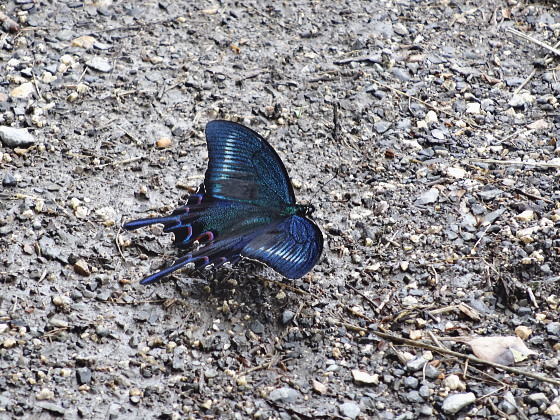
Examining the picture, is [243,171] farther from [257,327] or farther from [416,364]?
[416,364]

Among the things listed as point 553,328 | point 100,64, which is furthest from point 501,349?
point 100,64

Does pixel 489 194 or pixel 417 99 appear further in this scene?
pixel 417 99

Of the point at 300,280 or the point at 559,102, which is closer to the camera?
the point at 300,280

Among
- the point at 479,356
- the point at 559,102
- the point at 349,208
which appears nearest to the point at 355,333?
the point at 479,356

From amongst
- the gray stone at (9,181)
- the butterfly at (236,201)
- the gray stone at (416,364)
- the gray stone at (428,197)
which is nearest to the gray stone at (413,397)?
the gray stone at (416,364)

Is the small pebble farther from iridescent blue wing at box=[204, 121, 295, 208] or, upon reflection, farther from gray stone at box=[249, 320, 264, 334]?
iridescent blue wing at box=[204, 121, 295, 208]

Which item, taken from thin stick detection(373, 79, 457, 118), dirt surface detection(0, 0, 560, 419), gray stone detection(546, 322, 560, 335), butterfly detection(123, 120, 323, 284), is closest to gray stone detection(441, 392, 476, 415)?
dirt surface detection(0, 0, 560, 419)

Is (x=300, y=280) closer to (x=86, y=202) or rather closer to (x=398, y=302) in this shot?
(x=398, y=302)
